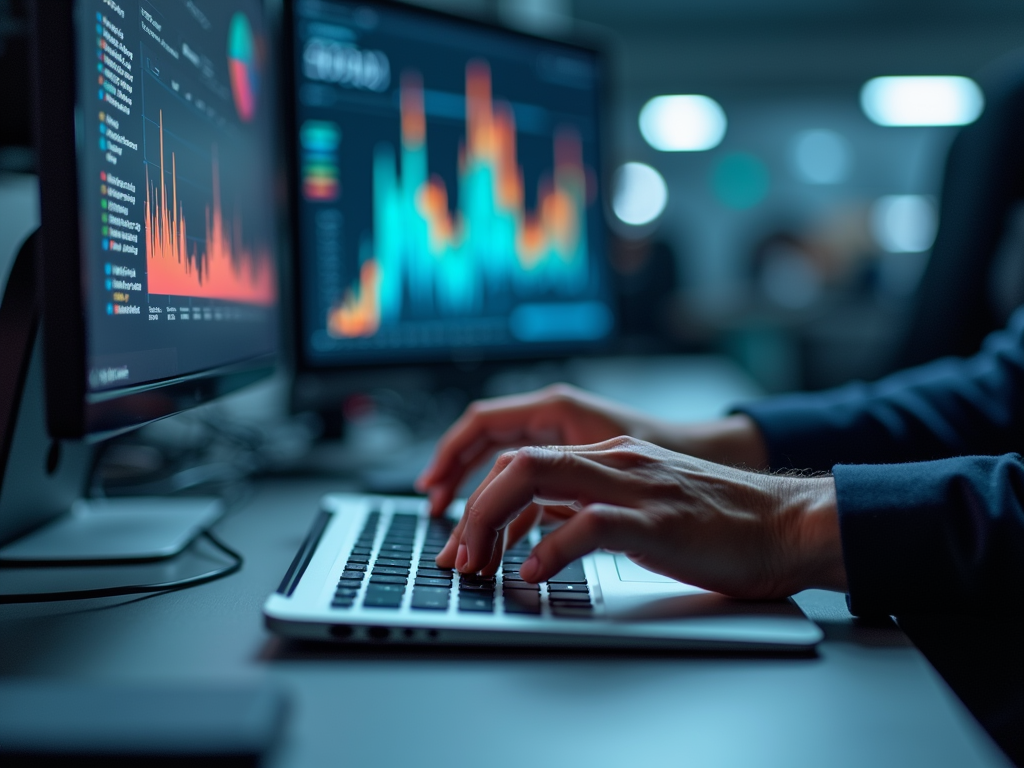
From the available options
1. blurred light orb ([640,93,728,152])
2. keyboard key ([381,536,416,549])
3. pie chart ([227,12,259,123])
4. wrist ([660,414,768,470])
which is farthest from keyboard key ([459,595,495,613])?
blurred light orb ([640,93,728,152])

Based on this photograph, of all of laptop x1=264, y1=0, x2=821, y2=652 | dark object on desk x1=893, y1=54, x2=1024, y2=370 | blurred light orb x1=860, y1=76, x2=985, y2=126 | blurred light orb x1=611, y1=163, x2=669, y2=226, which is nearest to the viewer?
laptop x1=264, y1=0, x2=821, y2=652

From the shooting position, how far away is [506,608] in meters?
0.42

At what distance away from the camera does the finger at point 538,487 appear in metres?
0.45

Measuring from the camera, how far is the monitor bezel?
391 mm

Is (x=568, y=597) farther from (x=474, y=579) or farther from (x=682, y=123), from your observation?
(x=682, y=123)

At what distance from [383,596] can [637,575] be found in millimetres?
162

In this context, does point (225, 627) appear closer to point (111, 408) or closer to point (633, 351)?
point (111, 408)

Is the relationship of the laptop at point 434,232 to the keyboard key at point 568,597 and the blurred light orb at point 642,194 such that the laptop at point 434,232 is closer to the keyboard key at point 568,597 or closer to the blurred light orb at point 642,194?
the keyboard key at point 568,597

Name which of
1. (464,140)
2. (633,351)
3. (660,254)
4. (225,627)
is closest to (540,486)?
(225,627)

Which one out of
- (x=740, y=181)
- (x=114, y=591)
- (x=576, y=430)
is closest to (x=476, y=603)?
(x=114, y=591)

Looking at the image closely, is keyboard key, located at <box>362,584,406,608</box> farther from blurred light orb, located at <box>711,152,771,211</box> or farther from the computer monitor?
blurred light orb, located at <box>711,152,771,211</box>

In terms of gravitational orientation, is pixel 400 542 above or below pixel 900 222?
below

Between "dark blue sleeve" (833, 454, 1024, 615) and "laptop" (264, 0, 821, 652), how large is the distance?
0.18 feet

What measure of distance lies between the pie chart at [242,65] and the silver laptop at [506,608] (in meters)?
0.43
